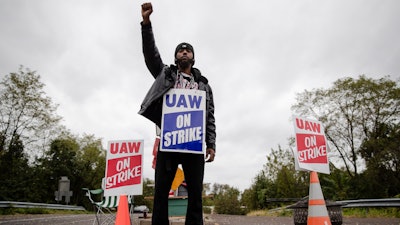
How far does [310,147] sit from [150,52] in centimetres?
284

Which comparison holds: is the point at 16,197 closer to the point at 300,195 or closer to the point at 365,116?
the point at 300,195

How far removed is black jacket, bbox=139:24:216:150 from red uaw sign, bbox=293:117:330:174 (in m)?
1.76

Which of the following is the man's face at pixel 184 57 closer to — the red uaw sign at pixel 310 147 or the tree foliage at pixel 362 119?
the red uaw sign at pixel 310 147

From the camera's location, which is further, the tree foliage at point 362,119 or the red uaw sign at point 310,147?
the tree foliage at point 362,119

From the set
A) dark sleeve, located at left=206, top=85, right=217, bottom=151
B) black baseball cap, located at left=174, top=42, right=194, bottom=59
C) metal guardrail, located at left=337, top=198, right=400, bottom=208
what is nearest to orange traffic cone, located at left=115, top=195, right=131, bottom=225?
dark sleeve, located at left=206, top=85, right=217, bottom=151

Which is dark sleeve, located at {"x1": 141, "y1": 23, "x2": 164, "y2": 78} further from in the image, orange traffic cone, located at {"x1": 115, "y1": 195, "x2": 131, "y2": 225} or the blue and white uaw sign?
orange traffic cone, located at {"x1": 115, "y1": 195, "x2": 131, "y2": 225}

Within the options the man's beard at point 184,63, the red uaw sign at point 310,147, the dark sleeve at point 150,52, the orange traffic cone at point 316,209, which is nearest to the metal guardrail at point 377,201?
the red uaw sign at point 310,147

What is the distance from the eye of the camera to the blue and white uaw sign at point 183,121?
272 centimetres

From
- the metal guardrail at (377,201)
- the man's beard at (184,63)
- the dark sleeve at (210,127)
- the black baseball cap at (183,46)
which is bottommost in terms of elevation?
the metal guardrail at (377,201)

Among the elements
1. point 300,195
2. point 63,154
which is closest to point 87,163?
point 63,154

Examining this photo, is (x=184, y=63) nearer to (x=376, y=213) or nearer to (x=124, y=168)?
(x=124, y=168)

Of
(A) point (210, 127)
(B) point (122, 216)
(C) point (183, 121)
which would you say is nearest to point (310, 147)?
(A) point (210, 127)

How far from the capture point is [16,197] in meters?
26.1

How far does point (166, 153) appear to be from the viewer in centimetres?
277
